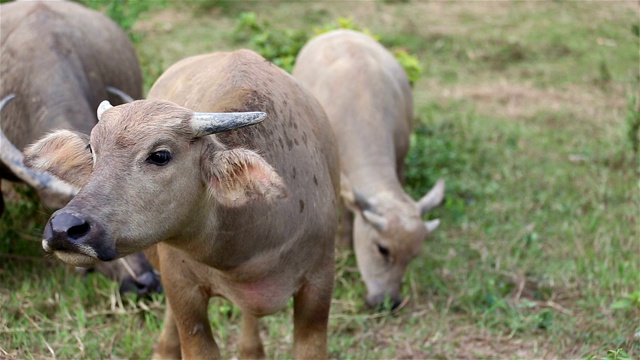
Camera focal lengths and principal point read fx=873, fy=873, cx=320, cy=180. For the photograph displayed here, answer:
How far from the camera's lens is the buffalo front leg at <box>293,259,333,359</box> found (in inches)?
155

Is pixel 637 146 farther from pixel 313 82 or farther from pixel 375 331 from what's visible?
pixel 375 331

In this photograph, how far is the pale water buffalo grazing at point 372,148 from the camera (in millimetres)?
5781

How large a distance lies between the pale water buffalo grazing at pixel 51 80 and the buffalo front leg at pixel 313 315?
1.60m

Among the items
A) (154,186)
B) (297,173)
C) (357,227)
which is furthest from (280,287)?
(357,227)

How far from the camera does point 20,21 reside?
5793mm

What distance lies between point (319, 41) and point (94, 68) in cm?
200

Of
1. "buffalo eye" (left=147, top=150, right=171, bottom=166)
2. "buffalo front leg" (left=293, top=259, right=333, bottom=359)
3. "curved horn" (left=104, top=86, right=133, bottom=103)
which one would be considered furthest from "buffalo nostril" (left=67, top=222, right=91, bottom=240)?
"curved horn" (left=104, top=86, right=133, bottom=103)

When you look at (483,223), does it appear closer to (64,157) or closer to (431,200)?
(431,200)

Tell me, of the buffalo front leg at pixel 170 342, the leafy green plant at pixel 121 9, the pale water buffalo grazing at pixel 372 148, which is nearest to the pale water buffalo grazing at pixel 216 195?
the buffalo front leg at pixel 170 342

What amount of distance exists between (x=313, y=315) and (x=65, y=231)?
151cm

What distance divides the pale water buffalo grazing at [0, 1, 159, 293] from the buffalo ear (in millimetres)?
2007

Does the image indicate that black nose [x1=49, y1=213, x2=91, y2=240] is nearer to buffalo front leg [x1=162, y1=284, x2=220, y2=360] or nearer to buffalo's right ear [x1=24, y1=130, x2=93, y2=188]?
buffalo's right ear [x1=24, y1=130, x2=93, y2=188]

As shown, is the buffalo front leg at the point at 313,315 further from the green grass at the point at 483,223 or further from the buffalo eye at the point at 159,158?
the buffalo eye at the point at 159,158

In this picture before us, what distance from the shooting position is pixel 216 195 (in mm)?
3277
